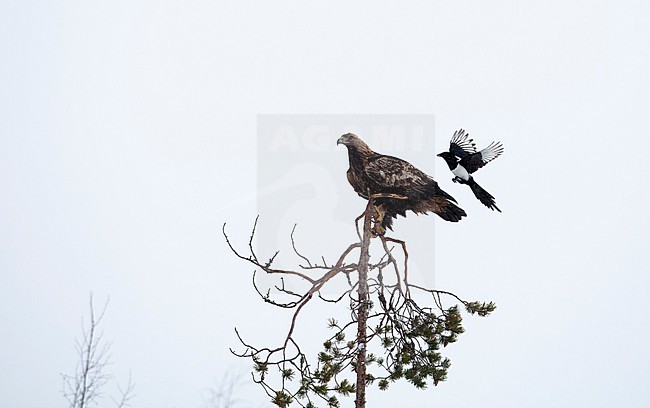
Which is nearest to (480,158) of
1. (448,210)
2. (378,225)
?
(448,210)

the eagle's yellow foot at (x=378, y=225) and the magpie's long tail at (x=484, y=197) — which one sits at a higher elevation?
the magpie's long tail at (x=484, y=197)

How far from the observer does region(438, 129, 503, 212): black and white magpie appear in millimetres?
3424

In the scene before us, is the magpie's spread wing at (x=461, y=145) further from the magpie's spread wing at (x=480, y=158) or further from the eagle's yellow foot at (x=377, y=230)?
the eagle's yellow foot at (x=377, y=230)

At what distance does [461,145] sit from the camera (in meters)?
3.56

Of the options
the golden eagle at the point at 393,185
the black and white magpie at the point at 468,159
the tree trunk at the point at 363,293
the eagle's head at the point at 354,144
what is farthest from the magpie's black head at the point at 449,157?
the tree trunk at the point at 363,293

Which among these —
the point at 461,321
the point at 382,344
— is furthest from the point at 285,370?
the point at 461,321

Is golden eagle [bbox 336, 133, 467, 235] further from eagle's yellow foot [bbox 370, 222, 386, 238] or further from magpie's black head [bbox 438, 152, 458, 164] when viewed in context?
magpie's black head [bbox 438, 152, 458, 164]

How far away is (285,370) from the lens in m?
3.26

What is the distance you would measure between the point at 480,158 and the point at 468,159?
79 mm

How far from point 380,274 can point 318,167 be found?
105 cm

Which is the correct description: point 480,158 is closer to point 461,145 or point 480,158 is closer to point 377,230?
point 461,145

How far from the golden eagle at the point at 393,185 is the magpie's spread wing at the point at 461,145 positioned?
0.25 meters

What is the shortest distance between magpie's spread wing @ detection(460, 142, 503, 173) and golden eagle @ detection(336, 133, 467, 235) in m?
0.21

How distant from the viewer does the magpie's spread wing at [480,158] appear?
137 inches
